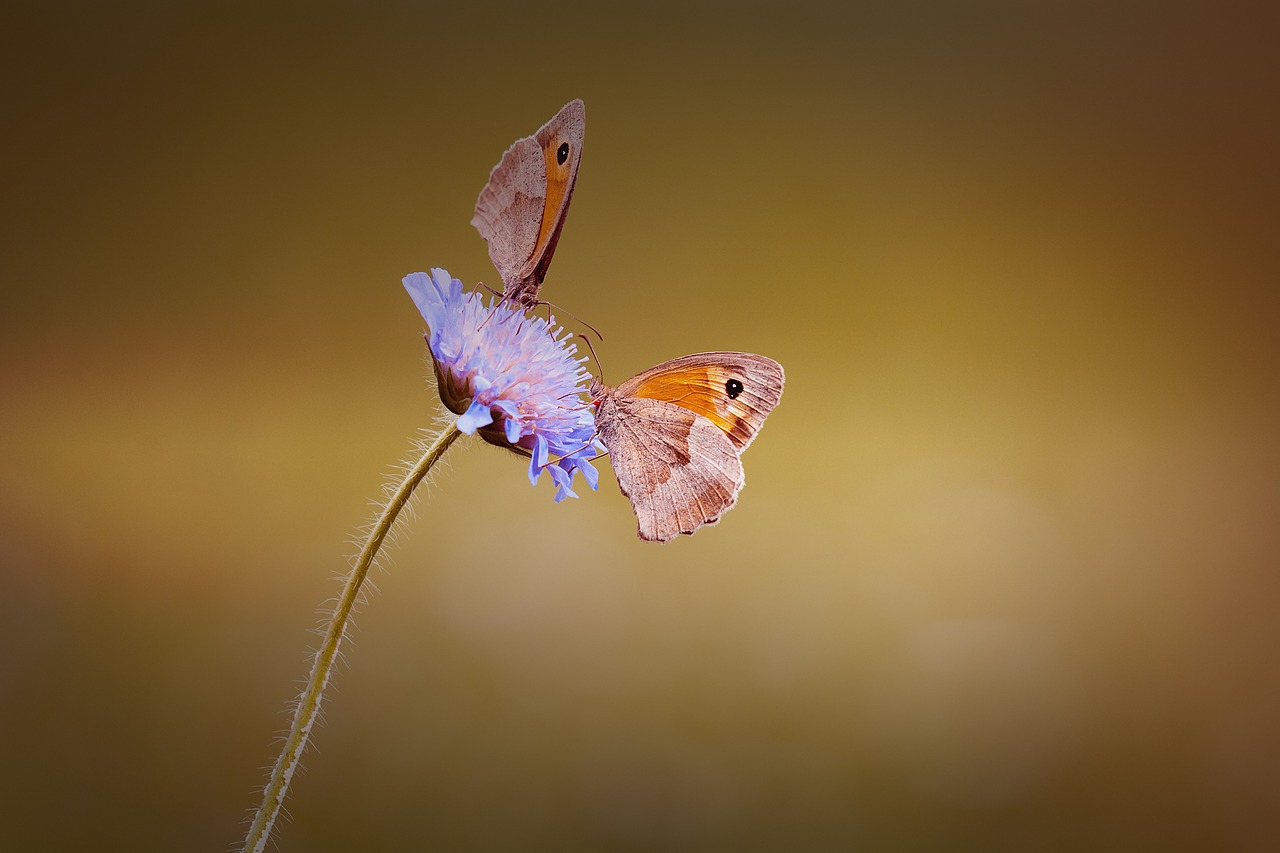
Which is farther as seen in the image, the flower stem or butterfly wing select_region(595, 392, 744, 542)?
butterfly wing select_region(595, 392, 744, 542)

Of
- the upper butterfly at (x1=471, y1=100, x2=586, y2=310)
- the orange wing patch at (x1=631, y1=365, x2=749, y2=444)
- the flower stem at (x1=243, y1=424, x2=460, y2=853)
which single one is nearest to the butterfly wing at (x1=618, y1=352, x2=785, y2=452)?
the orange wing patch at (x1=631, y1=365, x2=749, y2=444)

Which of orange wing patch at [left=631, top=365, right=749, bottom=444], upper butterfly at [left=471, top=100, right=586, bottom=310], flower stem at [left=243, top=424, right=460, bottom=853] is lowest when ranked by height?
flower stem at [left=243, top=424, right=460, bottom=853]

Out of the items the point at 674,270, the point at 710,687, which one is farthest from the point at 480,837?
the point at 674,270

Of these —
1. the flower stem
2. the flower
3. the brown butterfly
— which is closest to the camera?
the flower stem

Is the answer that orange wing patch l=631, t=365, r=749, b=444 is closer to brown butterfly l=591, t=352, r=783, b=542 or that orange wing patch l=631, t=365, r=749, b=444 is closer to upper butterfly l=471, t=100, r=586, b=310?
brown butterfly l=591, t=352, r=783, b=542

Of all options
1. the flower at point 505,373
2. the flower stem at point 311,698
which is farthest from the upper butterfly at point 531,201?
the flower stem at point 311,698

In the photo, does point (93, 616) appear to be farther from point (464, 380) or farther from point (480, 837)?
point (464, 380)

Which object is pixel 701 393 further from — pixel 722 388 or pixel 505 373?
pixel 505 373
